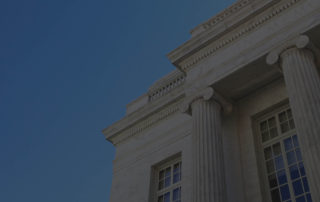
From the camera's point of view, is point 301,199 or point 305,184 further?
point 305,184

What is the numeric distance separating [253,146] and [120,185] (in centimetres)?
718

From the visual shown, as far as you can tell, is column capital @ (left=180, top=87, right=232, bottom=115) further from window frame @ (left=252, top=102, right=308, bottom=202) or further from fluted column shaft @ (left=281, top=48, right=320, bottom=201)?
fluted column shaft @ (left=281, top=48, right=320, bottom=201)

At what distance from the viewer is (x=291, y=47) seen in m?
15.0

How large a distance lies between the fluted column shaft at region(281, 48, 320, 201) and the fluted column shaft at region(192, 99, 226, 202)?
3071mm

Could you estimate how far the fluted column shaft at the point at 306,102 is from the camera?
12047 mm

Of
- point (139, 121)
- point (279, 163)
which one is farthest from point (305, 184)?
point (139, 121)

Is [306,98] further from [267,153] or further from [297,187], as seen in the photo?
[267,153]

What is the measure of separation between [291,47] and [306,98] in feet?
7.81

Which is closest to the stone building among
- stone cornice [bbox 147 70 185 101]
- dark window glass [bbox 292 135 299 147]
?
dark window glass [bbox 292 135 299 147]

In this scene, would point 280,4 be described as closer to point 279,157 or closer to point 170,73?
point 279,157

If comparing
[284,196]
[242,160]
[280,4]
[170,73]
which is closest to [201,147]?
[242,160]

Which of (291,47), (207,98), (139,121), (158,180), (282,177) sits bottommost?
(282,177)

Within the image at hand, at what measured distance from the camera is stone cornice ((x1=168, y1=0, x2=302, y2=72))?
16578 mm

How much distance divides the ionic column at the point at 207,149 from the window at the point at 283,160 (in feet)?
5.70
